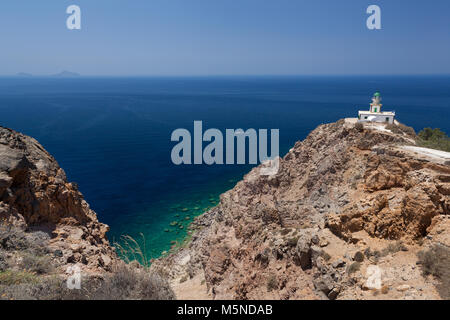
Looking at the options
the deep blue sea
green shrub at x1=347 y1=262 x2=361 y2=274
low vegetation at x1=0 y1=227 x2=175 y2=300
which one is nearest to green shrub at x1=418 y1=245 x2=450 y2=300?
green shrub at x1=347 y1=262 x2=361 y2=274

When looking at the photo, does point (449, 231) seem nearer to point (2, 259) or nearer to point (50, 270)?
point (50, 270)

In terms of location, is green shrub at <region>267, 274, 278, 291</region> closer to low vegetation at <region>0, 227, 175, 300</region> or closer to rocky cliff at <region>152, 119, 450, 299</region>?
rocky cliff at <region>152, 119, 450, 299</region>

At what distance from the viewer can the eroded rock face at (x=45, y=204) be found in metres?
9.62

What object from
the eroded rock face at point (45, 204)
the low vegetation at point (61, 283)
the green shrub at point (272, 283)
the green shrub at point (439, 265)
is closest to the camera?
the low vegetation at point (61, 283)

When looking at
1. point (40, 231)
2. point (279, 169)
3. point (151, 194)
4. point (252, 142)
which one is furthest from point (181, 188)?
point (40, 231)

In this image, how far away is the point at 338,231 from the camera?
44.9 feet

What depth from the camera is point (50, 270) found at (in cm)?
770

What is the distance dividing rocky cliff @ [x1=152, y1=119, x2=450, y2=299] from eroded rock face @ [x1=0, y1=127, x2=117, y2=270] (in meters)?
3.84

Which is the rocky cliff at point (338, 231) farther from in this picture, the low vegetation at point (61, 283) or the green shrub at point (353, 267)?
the low vegetation at point (61, 283)

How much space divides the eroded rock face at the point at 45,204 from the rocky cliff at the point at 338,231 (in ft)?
12.6

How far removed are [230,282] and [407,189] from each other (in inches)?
430

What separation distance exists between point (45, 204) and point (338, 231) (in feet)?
42.0

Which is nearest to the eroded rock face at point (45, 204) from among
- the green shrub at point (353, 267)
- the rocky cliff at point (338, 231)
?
the rocky cliff at point (338, 231)

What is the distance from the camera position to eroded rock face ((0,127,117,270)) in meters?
9.62
